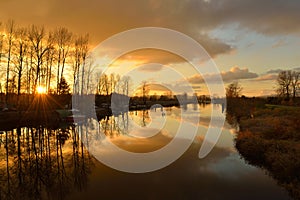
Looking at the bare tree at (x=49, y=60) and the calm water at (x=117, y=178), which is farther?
the bare tree at (x=49, y=60)

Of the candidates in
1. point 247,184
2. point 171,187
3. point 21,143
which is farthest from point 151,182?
point 21,143

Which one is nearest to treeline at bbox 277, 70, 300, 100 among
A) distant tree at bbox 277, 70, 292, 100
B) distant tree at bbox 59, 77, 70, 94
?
distant tree at bbox 277, 70, 292, 100

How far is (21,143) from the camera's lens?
62.0ft

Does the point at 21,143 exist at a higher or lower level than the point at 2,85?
lower

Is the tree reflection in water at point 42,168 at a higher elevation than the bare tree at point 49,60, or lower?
lower

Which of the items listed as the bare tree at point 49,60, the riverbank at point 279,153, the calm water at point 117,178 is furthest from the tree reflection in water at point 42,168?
the bare tree at point 49,60

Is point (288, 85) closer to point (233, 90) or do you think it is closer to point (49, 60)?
point (233, 90)

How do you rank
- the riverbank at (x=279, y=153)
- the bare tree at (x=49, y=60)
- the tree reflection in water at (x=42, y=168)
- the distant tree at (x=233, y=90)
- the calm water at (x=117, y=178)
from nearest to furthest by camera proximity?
the calm water at (x=117, y=178)
the tree reflection in water at (x=42, y=168)
the riverbank at (x=279, y=153)
the bare tree at (x=49, y=60)
the distant tree at (x=233, y=90)

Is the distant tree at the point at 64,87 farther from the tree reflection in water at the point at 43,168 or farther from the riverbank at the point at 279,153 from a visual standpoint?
the riverbank at the point at 279,153

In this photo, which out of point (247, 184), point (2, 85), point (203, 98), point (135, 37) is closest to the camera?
point (247, 184)

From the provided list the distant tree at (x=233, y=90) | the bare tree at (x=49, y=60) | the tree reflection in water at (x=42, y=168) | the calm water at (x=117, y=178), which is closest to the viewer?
the calm water at (x=117, y=178)

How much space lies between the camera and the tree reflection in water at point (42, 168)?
9.77 m

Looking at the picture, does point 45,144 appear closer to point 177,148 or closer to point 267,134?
point 177,148

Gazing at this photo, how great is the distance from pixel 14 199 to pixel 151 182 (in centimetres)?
582
